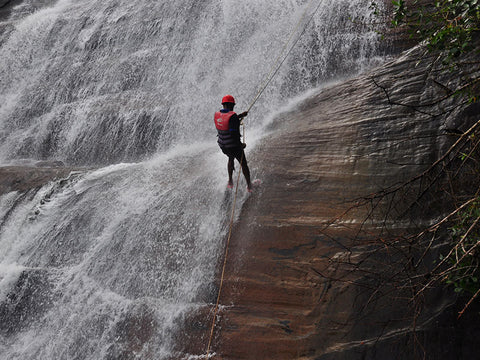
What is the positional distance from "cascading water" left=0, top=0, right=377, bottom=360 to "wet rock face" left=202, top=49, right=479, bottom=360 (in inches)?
26.2

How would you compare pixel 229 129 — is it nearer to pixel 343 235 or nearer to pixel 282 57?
pixel 343 235

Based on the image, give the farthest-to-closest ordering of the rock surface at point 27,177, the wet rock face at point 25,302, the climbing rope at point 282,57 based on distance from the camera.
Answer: the climbing rope at point 282,57 < the rock surface at point 27,177 < the wet rock face at point 25,302

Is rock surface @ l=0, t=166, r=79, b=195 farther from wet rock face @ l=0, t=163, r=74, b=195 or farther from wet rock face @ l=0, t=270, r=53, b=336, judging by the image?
wet rock face @ l=0, t=270, r=53, b=336

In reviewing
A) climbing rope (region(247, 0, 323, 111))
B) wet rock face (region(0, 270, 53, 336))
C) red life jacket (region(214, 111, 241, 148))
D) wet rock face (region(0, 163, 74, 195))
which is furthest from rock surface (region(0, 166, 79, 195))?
climbing rope (region(247, 0, 323, 111))

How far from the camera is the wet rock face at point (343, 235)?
367cm

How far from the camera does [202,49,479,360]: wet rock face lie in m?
3.67

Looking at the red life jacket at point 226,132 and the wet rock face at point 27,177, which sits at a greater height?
the red life jacket at point 226,132

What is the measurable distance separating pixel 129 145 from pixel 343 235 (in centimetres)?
606

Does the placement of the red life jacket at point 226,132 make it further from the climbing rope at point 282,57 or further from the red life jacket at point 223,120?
the climbing rope at point 282,57

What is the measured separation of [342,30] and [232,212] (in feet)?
15.3

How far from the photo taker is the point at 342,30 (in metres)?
7.51

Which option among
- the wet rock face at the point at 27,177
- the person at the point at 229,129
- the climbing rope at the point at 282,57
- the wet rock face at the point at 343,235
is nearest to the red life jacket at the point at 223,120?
the person at the point at 229,129

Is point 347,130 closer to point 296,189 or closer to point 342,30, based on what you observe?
point 296,189

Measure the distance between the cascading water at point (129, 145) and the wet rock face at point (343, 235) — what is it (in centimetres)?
67
